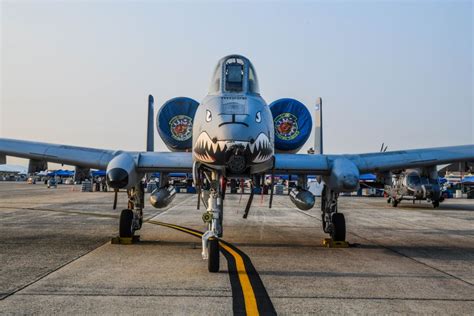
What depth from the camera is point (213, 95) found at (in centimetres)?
1053

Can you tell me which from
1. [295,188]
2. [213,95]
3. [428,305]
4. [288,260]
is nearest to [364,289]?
[428,305]

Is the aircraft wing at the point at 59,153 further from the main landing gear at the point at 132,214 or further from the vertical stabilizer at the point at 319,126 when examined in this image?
the vertical stabilizer at the point at 319,126

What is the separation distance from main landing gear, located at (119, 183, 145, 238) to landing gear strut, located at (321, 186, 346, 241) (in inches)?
214

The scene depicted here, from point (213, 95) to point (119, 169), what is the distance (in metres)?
3.26

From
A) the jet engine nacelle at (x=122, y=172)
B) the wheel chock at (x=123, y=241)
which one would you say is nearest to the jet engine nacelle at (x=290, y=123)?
the jet engine nacelle at (x=122, y=172)

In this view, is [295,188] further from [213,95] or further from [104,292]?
[104,292]

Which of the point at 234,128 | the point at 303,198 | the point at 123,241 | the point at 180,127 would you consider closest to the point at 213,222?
the point at 234,128

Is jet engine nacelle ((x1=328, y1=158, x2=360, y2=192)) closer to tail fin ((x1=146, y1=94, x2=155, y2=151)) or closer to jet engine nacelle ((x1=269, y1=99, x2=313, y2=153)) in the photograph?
jet engine nacelle ((x1=269, y1=99, x2=313, y2=153))

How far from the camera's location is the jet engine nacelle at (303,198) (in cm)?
1338

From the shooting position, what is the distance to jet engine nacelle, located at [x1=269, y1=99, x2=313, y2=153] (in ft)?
47.1

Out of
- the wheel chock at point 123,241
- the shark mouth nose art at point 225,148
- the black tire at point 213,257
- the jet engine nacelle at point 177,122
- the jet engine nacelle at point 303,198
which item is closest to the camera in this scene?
the shark mouth nose art at point 225,148

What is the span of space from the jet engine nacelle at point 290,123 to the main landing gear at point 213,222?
420 cm

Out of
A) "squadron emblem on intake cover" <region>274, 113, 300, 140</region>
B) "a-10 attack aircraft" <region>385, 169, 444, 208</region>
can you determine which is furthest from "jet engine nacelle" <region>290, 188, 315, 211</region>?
"a-10 attack aircraft" <region>385, 169, 444, 208</region>

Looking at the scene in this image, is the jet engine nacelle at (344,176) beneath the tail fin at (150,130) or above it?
beneath
